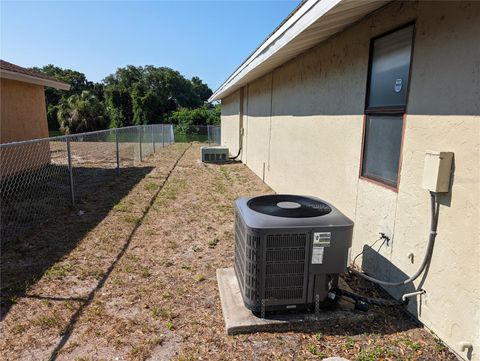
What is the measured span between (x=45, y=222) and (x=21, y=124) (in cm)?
553

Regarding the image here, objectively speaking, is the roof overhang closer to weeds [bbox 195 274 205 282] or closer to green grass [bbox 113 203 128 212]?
green grass [bbox 113 203 128 212]

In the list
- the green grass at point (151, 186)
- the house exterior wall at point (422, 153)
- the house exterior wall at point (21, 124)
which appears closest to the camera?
the house exterior wall at point (422, 153)

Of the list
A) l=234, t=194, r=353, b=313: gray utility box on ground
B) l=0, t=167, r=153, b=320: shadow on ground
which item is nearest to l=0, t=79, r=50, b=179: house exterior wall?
l=0, t=167, r=153, b=320: shadow on ground

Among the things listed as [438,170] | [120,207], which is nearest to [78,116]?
[120,207]

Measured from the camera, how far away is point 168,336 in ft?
8.68

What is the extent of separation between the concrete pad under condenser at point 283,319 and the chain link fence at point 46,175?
3.64 m

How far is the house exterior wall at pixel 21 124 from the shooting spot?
8.47 m

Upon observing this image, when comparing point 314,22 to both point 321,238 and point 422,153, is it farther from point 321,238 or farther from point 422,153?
point 321,238

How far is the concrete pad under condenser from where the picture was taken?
2.65m

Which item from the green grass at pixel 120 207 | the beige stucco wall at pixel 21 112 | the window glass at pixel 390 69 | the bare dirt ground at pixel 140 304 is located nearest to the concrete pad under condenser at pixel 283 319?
the bare dirt ground at pixel 140 304

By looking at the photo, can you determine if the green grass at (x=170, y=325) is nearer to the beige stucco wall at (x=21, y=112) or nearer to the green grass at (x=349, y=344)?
the green grass at (x=349, y=344)

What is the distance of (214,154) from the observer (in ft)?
43.5

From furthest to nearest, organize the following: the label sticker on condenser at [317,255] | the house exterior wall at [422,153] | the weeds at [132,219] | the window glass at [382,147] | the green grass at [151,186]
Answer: the green grass at [151,186], the weeds at [132,219], the window glass at [382,147], the label sticker on condenser at [317,255], the house exterior wall at [422,153]

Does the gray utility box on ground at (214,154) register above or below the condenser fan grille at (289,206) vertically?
below
